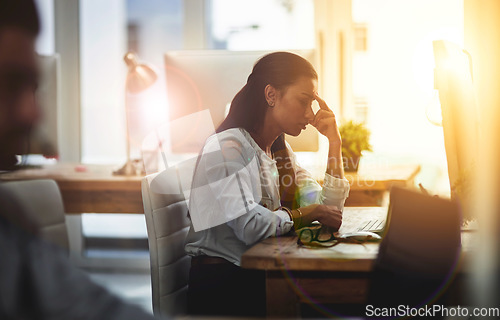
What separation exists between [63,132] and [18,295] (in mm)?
3277

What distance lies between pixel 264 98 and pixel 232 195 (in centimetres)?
26

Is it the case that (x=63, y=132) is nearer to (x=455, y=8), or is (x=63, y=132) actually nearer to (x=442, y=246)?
(x=455, y=8)

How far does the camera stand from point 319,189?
4.62ft

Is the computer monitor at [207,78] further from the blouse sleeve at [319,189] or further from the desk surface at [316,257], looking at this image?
the desk surface at [316,257]

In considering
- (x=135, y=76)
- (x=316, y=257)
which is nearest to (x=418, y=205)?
(x=316, y=257)

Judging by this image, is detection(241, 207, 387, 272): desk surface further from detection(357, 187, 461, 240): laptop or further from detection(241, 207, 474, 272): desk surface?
detection(357, 187, 461, 240): laptop

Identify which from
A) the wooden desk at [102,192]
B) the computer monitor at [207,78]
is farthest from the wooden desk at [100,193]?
the computer monitor at [207,78]

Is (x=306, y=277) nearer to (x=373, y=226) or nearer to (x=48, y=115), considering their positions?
(x=373, y=226)

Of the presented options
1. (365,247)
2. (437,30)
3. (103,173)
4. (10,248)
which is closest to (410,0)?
(437,30)

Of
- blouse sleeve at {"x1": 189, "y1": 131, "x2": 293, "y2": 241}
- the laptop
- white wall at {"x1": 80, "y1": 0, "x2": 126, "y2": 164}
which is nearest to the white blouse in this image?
blouse sleeve at {"x1": 189, "y1": 131, "x2": 293, "y2": 241}

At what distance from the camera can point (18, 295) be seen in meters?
0.51

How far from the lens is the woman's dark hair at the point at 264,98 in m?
1.28

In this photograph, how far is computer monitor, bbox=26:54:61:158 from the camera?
213 cm

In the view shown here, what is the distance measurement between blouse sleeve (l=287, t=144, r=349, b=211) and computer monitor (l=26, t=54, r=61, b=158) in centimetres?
109
